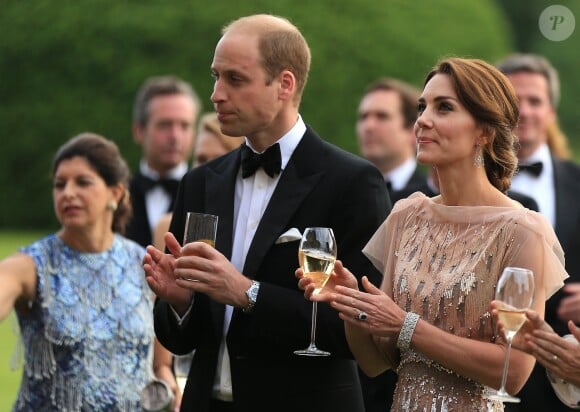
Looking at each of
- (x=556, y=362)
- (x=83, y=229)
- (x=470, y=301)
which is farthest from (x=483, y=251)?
(x=83, y=229)

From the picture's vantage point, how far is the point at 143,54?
2286 centimetres

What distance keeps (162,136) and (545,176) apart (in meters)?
3.32

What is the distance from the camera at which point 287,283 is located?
5352mm

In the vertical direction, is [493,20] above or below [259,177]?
above

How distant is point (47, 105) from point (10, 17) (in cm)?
176

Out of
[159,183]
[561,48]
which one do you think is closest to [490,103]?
[159,183]

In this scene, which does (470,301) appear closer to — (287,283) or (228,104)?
(287,283)

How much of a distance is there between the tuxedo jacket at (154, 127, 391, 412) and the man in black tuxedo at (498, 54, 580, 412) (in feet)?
6.38

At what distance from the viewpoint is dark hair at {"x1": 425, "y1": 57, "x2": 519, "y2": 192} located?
480cm

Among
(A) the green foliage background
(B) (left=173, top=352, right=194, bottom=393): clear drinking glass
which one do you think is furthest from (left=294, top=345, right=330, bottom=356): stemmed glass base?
(A) the green foliage background

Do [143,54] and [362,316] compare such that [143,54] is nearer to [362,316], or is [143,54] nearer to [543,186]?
[543,186]

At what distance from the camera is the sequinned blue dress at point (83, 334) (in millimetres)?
6457

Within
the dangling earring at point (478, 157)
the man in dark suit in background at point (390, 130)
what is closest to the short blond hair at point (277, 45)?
the dangling earring at point (478, 157)

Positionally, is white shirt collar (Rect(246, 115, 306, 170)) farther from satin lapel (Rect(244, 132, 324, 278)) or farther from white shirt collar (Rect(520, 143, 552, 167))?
white shirt collar (Rect(520, 143, 552, 167))
